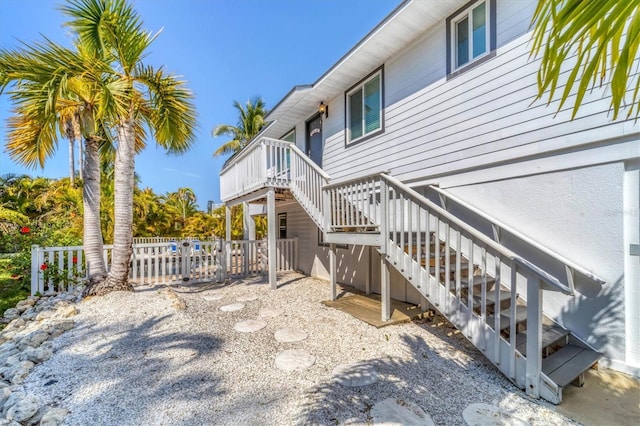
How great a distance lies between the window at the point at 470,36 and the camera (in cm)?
435

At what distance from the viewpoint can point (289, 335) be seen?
4172mm

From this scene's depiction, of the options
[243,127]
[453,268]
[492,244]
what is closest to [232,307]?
[453,268]

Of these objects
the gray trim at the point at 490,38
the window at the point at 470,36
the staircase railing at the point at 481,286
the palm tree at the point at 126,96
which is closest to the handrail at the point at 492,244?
the staircase railing at the point at 481,286

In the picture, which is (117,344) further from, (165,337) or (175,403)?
(175,403)

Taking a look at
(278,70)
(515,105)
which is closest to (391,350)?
(515,105)

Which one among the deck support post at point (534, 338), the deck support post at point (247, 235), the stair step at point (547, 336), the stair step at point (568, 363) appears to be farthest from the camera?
the deck support post at point (247, 235)

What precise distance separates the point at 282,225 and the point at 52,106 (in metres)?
7.94

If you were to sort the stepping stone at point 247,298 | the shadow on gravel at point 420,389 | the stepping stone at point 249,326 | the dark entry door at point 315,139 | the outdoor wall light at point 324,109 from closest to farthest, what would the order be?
the shadow on gravel at point 420,389
the stepping stone at point 249,326
the stepping stone at point 247,298
the outdoor wall light at point 324,109
the dark entry door at point 315,139

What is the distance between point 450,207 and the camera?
4977 millimetres

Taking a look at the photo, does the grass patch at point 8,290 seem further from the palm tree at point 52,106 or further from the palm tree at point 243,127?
the palm tree at point 243,127

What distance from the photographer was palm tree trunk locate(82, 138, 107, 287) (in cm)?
608

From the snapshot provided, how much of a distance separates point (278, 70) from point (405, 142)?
19.3 meters

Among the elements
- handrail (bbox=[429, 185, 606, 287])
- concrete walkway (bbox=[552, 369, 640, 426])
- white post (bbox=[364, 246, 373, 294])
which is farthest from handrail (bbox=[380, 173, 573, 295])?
white post (bbox=[364, 246, 373, 294])

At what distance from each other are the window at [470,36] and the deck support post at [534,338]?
3507 mm
